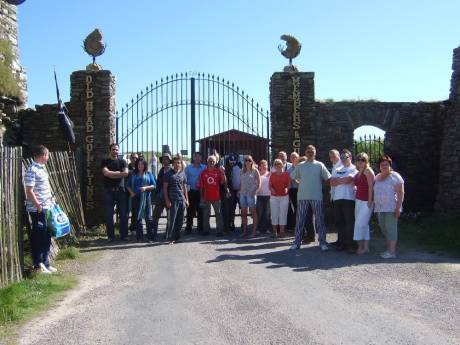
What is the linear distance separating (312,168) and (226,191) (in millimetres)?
2362

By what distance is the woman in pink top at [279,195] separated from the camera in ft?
33.3

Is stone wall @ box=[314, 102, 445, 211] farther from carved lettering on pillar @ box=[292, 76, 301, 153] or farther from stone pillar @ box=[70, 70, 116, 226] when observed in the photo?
stone pillar @ box=[70, 70, 116, 226]

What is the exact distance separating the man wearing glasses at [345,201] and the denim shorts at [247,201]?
2.04 m

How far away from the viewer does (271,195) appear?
10.4 m

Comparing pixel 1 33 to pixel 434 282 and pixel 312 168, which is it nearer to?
pixel 312 168

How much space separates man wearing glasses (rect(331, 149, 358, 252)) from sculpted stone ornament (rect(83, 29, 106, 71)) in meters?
6.17

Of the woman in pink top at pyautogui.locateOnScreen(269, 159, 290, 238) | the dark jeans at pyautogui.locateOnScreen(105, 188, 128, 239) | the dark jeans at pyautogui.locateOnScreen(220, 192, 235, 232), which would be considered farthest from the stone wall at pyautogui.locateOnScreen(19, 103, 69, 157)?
the woman in pink top at pyautogui.locateOnScreen(269, 159, 290, 238)

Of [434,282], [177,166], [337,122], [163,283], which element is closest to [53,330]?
[163,283]

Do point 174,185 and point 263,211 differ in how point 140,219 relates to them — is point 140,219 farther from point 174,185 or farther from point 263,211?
point 263,211

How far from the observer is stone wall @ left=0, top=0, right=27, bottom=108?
36.7ft

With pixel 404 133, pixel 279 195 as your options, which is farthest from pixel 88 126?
pixel 404 133

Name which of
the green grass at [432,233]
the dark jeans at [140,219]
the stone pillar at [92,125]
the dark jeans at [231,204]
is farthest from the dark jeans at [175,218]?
the green grass at [432,233]

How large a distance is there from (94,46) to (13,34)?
176 centimetres

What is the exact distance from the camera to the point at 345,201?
888 cm
